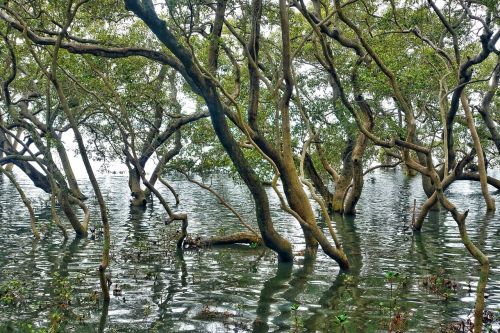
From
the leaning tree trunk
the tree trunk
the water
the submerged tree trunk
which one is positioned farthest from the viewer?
the tree trunk

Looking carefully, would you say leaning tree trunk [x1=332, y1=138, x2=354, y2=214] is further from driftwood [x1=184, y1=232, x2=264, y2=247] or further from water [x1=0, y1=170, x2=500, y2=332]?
driftwood [x1=184, y1=232, x2=264, y2=247]

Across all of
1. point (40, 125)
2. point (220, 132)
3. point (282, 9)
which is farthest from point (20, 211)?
point (282, 9)

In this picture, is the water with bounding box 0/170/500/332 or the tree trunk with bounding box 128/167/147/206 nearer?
the water with bounding box 0/170/500/332

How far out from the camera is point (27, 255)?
18672 mm

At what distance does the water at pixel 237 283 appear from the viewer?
11.2 m

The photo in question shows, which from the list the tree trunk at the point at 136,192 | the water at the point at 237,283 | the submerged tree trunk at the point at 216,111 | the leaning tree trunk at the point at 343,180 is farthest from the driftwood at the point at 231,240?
the tree trunk at the point at 136,192

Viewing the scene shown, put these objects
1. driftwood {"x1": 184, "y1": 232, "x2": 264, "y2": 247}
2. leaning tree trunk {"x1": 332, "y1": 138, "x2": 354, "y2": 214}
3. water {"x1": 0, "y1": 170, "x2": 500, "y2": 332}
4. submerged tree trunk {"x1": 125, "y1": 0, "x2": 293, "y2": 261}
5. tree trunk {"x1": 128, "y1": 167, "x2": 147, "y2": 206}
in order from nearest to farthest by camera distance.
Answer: water {"x1": 0, "y1": 170, "x2": 500, "y2": 332}, submerged tree trunk {"x1": 125, "y1": 0, "x2": 293, "y2": 261}, driftwood {"x1": 184, "y1": 232, "x2": 264, "y2": 247}, leaning tree trunk {"x1": 332, "y1": 138, "x2": 354, "y2": 214}, tree trunk {"x1": 128, "y1": 167, "x2": 147, "y2": 206}

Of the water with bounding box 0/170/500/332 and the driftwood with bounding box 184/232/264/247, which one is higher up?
the driftwood with bounding box 184/232/264/247

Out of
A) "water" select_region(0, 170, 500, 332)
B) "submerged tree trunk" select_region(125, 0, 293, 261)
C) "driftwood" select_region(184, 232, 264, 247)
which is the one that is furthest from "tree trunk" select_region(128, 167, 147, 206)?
"submerged tree trunk" select_region(125, 0, 293, 261)

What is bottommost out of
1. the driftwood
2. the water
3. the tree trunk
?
the water

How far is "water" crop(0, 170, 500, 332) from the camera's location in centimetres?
1122

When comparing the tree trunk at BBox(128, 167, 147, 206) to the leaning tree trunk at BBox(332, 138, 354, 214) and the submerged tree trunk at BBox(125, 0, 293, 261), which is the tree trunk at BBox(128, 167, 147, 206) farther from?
the submerged tree trunk at BBox(125, 0, 293, 261)

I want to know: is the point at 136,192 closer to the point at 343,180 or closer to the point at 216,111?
the point at 343,180

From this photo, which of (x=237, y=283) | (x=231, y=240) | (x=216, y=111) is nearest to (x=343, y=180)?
(x=231, y=240)
